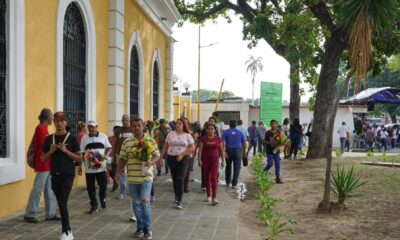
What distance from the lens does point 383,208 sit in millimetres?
7918

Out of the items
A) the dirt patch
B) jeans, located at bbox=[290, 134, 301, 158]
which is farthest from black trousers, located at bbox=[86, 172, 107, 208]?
jeans, located at bbox=[290, 134, 301, 158]

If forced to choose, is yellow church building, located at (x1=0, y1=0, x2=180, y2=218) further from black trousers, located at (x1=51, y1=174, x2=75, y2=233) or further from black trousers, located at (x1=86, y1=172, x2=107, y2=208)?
black trousers, located at (x1=51, y1=174, x2=75, y2=233)

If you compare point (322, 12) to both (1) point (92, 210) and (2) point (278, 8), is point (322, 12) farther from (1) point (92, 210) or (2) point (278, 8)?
(1) point (92, 210)

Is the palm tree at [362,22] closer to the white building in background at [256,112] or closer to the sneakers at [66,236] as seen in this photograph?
the sneakers at [66,236]

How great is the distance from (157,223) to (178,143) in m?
1.75

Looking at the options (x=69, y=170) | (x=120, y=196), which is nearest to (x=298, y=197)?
(x=120, y=196)

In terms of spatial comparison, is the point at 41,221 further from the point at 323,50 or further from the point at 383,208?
the point at 323,50

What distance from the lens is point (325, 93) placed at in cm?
1647

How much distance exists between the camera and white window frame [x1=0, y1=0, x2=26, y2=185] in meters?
6.90

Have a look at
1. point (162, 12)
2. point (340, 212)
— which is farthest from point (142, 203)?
point (162, 12)

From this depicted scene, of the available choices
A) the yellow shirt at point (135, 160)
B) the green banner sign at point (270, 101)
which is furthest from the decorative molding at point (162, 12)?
the yellow shirt at point (135, 160)

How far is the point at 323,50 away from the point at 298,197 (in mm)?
9840

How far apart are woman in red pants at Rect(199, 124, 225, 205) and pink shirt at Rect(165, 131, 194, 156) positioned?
0.75m

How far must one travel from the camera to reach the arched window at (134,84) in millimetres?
14102
